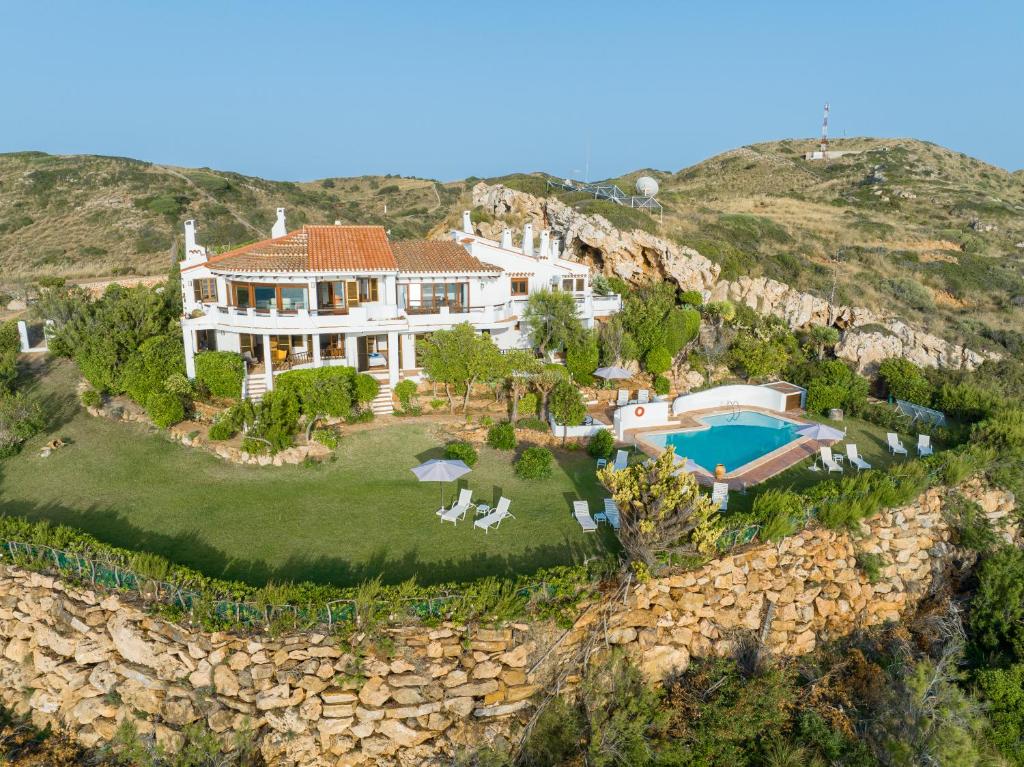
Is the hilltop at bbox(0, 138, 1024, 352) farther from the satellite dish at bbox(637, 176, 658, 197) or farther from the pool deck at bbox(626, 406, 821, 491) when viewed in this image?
the pool deck at bbox(626, 406, 821, 491)

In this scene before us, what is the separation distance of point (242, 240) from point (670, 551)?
60983mm

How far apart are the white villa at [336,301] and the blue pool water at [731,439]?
29.3ft

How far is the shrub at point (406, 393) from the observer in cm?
2555

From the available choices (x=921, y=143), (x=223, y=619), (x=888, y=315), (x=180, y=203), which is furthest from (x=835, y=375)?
(x=921, y=143)

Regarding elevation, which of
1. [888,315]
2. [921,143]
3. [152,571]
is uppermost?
[921,143]

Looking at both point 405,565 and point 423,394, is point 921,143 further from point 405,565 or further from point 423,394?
point 405,565

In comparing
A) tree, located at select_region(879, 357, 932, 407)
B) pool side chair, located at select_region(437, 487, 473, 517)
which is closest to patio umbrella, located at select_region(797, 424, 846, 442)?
tree, located at select_region(879, 357, 932, 407)

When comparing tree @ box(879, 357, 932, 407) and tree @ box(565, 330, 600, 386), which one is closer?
tree @ box(879, 357, 932, 407)

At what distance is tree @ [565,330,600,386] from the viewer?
28766 mm

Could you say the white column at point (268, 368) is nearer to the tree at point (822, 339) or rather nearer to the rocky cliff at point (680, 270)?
the rocky cliff at point (680, 270)

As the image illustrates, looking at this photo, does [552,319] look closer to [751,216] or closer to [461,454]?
[461,454]

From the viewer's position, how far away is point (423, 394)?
2723 cm

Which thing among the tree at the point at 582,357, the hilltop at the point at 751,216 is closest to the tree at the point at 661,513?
the tree at the point at 582,357

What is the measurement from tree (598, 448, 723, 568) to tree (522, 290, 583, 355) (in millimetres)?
14243
